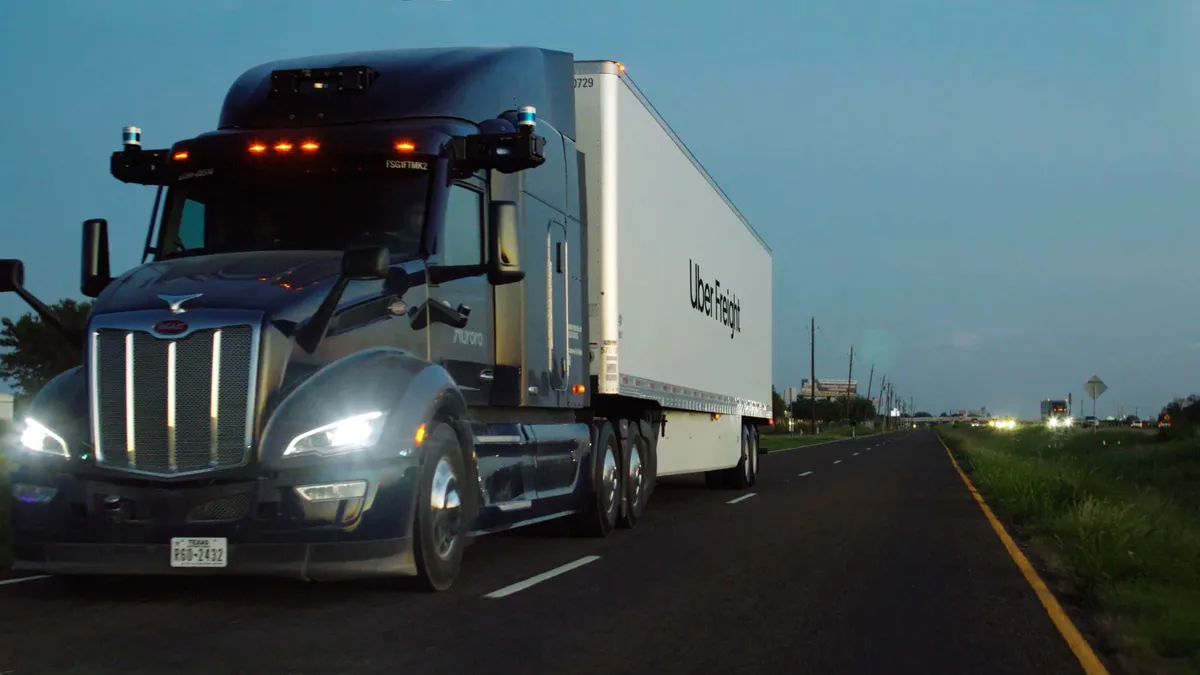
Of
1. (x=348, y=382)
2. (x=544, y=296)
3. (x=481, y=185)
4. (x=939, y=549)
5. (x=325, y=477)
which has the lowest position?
(x=939, y=549)

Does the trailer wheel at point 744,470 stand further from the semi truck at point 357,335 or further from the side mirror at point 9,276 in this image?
the side mirror at point 9,276

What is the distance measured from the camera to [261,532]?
748cm

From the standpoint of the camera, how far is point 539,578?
376 inches

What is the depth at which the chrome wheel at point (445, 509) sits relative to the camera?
27.5 ft

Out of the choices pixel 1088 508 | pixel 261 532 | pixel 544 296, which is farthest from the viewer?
pixel 1088 508

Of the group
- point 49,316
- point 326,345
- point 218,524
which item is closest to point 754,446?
point 326,345

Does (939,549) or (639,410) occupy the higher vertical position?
(639,410)

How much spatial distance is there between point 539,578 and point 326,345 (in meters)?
2.70

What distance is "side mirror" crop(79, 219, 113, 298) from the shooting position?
9.18 meters

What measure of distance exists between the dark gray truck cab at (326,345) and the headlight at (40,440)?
0.04 ft

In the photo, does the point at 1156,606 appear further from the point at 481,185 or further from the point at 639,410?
the point at 639,410

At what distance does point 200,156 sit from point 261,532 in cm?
331

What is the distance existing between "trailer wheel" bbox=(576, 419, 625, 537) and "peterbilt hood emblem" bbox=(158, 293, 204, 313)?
556 cm

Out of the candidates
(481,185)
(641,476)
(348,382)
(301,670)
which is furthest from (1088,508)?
(301,670)
